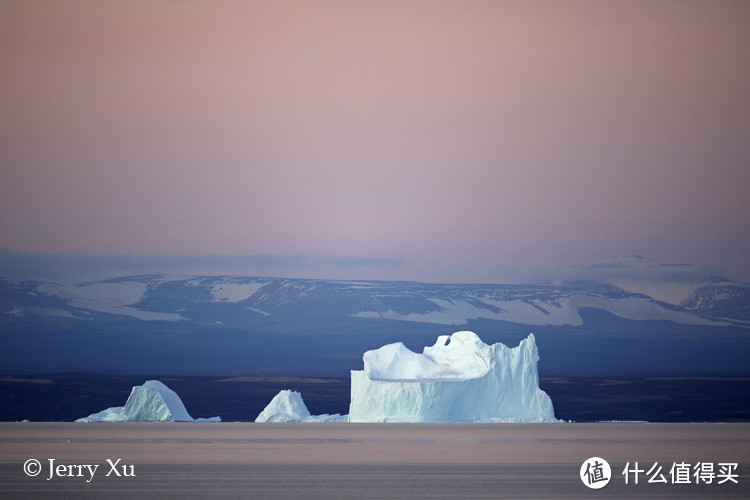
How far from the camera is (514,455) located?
36.6 meters

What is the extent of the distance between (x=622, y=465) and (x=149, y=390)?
80.4ft

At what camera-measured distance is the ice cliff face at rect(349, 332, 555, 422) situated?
4419cm

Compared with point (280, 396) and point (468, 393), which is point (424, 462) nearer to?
point (468, 393)

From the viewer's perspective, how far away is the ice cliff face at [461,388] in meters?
44.2

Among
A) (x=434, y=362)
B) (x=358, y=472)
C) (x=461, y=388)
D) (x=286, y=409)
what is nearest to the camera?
(x=358, y=472)

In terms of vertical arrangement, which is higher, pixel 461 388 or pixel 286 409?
pixel 461 388

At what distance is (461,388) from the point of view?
44.4 meters

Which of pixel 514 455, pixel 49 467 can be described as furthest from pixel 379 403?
pixel 49 467

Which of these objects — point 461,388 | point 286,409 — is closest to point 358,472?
point 461,388

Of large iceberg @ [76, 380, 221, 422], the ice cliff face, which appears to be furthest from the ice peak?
large iceberg @ [76, 380, 221, 422]

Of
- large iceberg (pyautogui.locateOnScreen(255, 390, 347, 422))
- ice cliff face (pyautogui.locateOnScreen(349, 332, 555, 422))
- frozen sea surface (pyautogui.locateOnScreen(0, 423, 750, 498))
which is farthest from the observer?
large iceberg (pyautogui.locateOnScreen(255, 390, 347, 422))

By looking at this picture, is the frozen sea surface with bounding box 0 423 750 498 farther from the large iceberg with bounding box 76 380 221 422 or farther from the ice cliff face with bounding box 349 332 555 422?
the large iceberg with bounding box 76 380 221 422

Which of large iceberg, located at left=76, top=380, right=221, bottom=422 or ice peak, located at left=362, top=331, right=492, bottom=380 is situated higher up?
ice peak, located at left=362, top=331, right=492, bottom=380

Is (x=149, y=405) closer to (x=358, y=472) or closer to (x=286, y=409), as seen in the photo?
(x=286, y=409)
